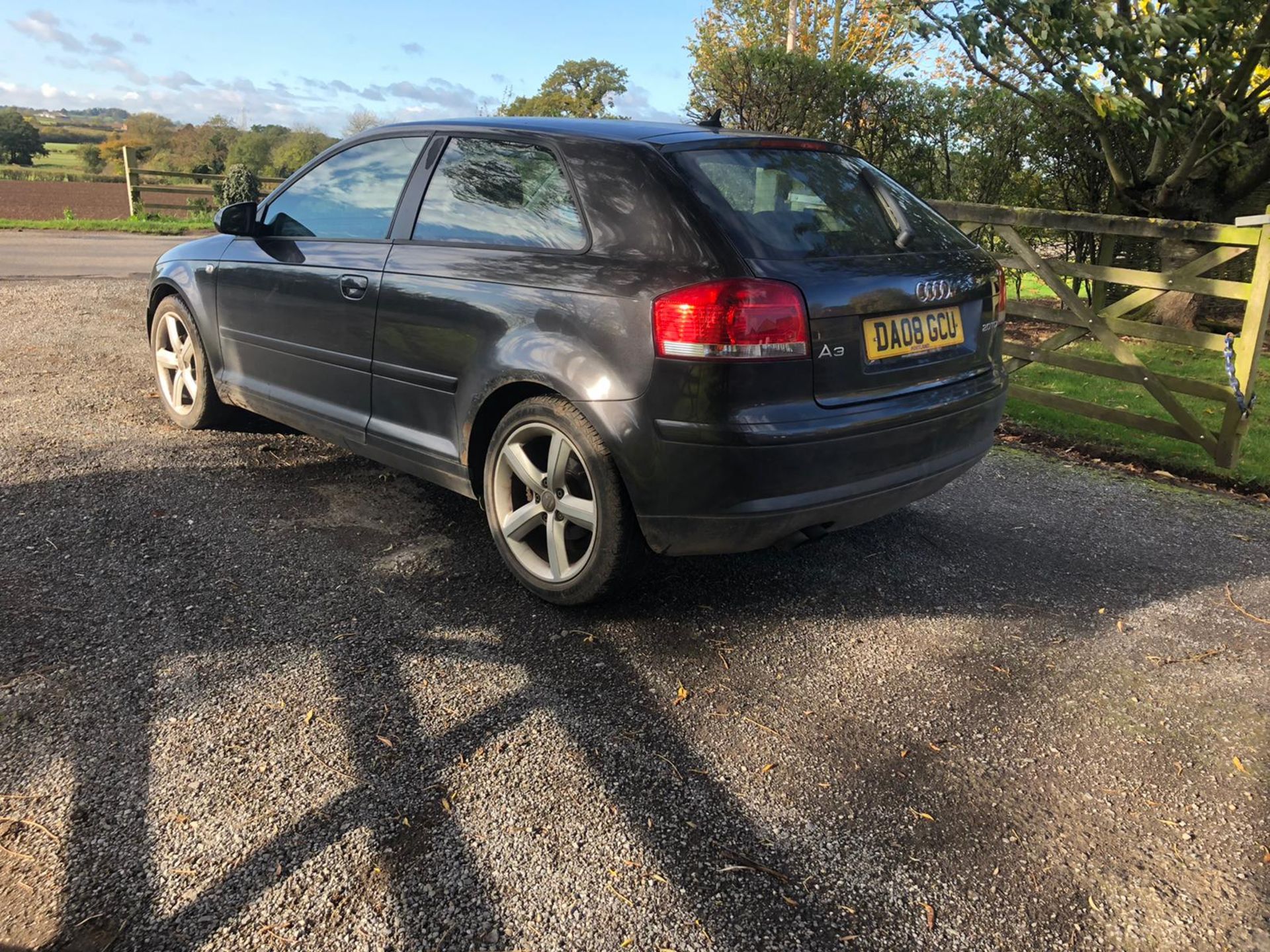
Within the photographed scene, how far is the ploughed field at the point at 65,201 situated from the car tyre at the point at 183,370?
20612 mm

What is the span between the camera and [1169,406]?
18.8 feet

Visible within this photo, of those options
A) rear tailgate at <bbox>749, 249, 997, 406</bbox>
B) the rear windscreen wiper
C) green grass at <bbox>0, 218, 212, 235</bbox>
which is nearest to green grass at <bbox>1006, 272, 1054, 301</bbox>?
the rear windscreen wiper

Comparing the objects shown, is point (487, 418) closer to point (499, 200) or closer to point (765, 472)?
point (499, 200)

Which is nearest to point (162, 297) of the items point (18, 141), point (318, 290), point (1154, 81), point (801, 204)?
point (318, 290)

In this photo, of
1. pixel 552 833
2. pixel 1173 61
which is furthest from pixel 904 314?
pixel 1173 61

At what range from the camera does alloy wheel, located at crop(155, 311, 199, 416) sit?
526 centimetres

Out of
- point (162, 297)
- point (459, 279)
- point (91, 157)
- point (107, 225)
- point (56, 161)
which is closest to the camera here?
point (459, 279)

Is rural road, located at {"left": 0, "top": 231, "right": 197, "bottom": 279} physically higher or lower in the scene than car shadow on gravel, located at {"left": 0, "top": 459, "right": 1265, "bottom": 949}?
higher

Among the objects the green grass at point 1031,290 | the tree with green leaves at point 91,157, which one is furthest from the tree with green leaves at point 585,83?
the green grass at point 1031,290

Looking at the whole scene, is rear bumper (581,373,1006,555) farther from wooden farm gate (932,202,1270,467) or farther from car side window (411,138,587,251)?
wooden farm gate (932,202,1270,467)

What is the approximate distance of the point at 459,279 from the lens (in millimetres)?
3496

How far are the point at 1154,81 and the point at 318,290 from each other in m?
7.46

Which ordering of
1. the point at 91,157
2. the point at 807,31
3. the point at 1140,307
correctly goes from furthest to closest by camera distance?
the point at 91,157 < the point at 807,31 < the point at 1140,307

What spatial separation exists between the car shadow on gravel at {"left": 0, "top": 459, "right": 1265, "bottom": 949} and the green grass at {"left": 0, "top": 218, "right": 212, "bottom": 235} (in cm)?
1756
